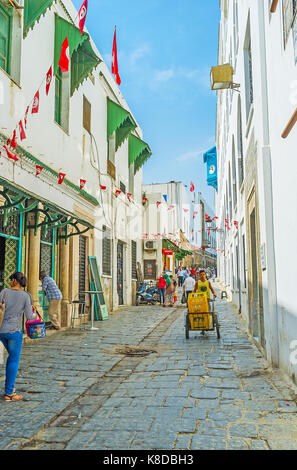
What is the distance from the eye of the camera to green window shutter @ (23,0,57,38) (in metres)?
9.43

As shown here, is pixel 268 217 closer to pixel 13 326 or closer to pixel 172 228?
pixel 13 326

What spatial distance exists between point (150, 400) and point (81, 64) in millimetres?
10795

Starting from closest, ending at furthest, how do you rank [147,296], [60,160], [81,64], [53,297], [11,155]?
[11,155]
[53,297]
[60,160]
[81,64]
[147,296]

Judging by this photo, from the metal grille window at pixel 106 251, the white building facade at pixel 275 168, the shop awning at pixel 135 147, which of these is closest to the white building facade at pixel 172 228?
the shop awning at pixel 135 147

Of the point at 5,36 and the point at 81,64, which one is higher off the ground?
the point at 81,64

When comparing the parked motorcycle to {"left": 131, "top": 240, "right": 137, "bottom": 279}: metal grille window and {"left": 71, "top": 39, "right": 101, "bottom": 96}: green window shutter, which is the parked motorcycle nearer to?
{"left": 131, "top": 240, "right": 137, "bottom": 279}: metal grille window

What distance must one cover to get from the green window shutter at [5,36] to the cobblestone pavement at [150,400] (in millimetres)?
5961

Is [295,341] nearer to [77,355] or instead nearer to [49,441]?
[49,441]

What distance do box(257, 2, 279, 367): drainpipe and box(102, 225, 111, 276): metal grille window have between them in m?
9.73

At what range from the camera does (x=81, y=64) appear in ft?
42.3

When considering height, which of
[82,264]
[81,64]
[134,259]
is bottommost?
[82,264]

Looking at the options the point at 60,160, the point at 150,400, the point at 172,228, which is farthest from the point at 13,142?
the point at 172,228

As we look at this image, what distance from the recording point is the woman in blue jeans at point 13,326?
5191 millimetres

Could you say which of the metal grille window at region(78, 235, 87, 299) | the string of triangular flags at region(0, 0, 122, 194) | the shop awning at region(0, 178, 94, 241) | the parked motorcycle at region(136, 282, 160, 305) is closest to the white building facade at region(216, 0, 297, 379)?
the string of triangular flags at region(0, 0, 122, 194)
